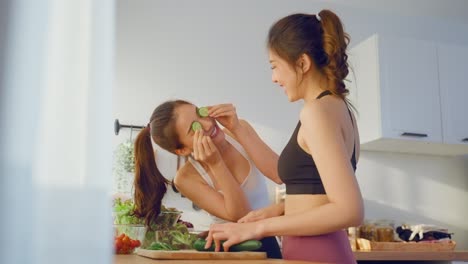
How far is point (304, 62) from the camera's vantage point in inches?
50.9

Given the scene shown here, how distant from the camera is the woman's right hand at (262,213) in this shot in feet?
4.39

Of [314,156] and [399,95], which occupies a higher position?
[399,95]

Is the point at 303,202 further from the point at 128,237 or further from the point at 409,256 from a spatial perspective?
the point at 409,256

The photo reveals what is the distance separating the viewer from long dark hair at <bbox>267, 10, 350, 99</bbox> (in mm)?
1280

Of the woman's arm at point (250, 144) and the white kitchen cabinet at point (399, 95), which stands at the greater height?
the white kitchen cabinet at point (399, 95)

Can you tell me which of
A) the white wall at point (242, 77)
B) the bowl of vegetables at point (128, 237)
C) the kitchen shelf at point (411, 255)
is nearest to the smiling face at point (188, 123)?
the bowl of vegetables at point (128, 237)

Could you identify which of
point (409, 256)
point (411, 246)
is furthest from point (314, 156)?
point (411, 246)

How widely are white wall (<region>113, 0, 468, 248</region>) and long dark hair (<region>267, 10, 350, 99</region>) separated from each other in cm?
175

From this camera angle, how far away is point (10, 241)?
61cm

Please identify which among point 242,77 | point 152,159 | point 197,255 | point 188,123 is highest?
point 242,77

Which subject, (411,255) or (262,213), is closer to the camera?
(262,213)

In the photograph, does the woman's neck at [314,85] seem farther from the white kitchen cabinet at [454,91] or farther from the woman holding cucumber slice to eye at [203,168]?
the white kitchen cabinet at [454,91]

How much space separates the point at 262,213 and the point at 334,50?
44 cm

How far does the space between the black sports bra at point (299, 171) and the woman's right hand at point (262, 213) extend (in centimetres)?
14
